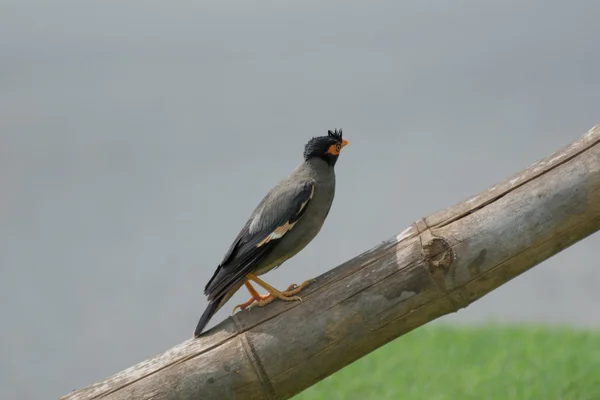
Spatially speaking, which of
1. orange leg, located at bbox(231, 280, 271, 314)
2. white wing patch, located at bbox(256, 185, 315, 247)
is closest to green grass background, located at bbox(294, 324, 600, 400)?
orange leg, located at bbox(231, 280, 271, 314)

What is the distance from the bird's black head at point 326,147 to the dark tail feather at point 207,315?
0.66 meters

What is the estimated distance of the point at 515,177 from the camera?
8.56 feet

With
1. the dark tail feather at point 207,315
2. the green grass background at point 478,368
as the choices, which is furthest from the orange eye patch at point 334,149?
the green grass background at point 478,368

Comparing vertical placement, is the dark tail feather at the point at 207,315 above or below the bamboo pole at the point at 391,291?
above

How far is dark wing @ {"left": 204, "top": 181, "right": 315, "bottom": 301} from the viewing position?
2811 millimetres

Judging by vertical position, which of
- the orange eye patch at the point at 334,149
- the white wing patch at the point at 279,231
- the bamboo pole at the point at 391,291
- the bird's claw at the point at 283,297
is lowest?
the bamboo pole at the point at 391,291

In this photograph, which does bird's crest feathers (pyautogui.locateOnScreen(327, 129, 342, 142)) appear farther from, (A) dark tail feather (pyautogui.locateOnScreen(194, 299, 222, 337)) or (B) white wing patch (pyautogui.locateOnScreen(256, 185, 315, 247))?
(A) dark tail feather (pyautogui.locateOnScreen(194, 299, 222, 337))

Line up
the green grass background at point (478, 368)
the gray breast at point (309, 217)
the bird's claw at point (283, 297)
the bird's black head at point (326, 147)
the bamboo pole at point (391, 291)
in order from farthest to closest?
the green grass background at point (478, 368)
the bird's black head at point (326, 147)
the gray breast at point (309, 217)
the bird's claw at point (283, 297)
the bamboo pole at point (391, 291)

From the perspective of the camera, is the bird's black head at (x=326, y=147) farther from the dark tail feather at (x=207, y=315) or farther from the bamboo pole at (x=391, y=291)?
the dark tail feather at (x=207, y=315)

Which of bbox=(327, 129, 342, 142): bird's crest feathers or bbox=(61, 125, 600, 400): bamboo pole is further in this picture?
bbox=(327, 129, 342, 142): bird's crest feathers

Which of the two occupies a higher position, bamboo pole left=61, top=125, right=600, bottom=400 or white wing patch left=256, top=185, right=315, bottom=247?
white wing patch left=256, top=185, right=315, bottom=247

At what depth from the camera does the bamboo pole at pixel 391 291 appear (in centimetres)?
253

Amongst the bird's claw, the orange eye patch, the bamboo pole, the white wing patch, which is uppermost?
the orange eye patch

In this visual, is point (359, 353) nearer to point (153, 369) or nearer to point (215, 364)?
point (215, 364)
